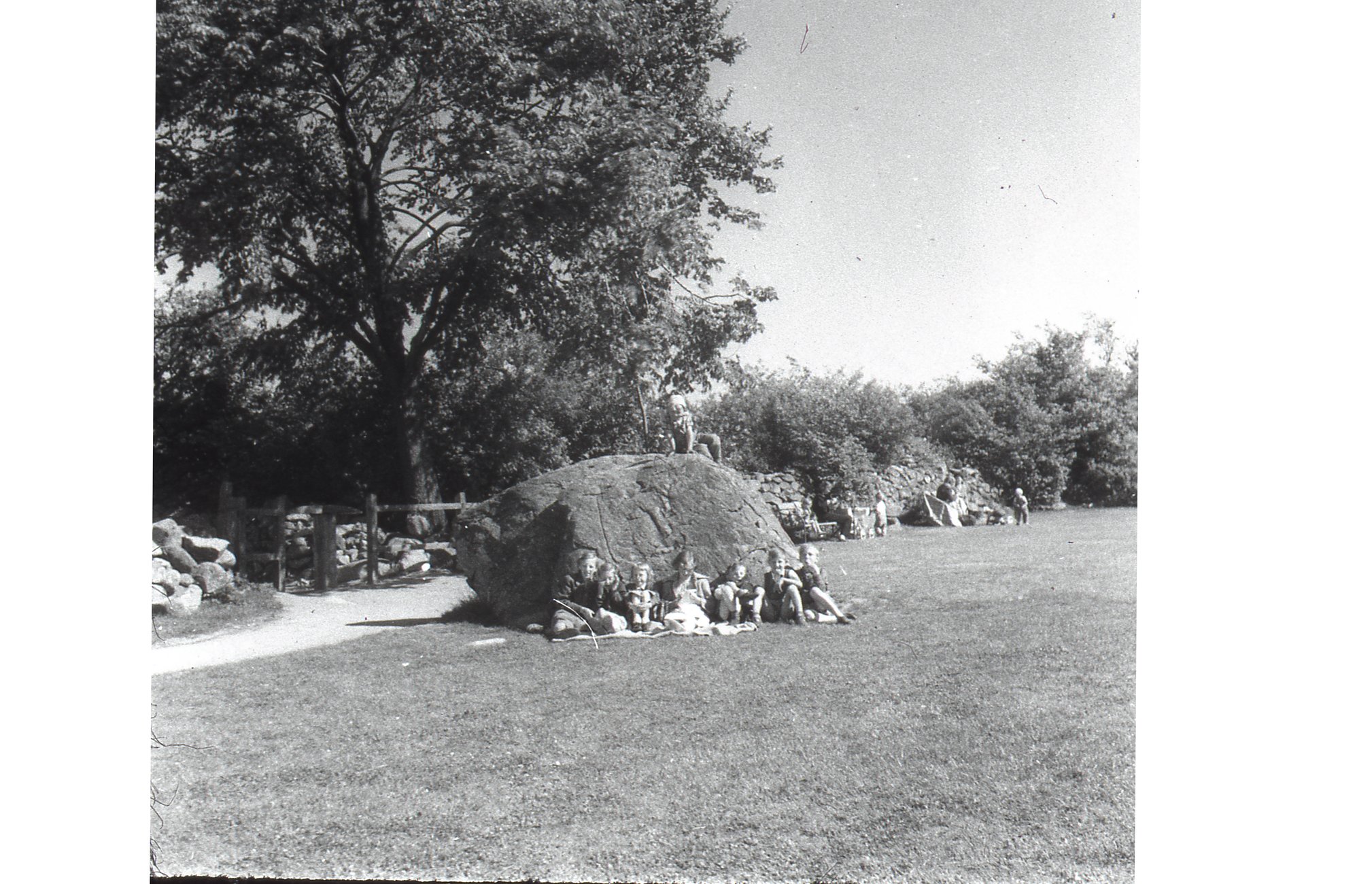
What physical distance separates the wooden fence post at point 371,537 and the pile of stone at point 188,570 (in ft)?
2.10

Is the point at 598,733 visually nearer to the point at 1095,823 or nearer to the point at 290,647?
the point at 290,647

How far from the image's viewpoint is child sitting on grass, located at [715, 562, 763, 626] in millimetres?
4543

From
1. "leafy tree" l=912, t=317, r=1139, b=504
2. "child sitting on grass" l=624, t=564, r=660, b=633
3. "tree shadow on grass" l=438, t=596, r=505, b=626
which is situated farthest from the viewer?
"child sitting on grass" l=624, t=564, r=660, b=633

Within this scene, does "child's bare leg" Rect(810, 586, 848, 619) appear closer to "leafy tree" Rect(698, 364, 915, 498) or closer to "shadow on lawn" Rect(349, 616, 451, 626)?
"leafy tree" Rect(698, 364, 915, 498)

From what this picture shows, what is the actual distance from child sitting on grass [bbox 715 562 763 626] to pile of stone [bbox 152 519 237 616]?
8.01 ft

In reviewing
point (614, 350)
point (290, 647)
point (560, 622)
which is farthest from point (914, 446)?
point (290, 647)

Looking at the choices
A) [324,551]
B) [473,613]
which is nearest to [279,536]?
[324,551]

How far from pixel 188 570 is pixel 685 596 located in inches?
97.9

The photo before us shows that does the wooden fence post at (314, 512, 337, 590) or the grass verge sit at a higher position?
the wooden fence post at (314, 512, 337, 590)

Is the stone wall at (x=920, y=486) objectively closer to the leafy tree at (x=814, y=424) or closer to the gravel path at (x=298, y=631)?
the leafy tree at (x=814, y=424)

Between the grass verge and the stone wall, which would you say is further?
the stone wall

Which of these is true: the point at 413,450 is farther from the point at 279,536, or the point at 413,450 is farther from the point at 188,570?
the point at 188,570

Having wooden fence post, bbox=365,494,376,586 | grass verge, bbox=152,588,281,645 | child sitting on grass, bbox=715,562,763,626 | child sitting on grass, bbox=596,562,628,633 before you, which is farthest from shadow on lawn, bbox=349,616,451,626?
child sitting on grass, bbox=715,562,763,626

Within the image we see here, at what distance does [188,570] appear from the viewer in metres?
4.12
